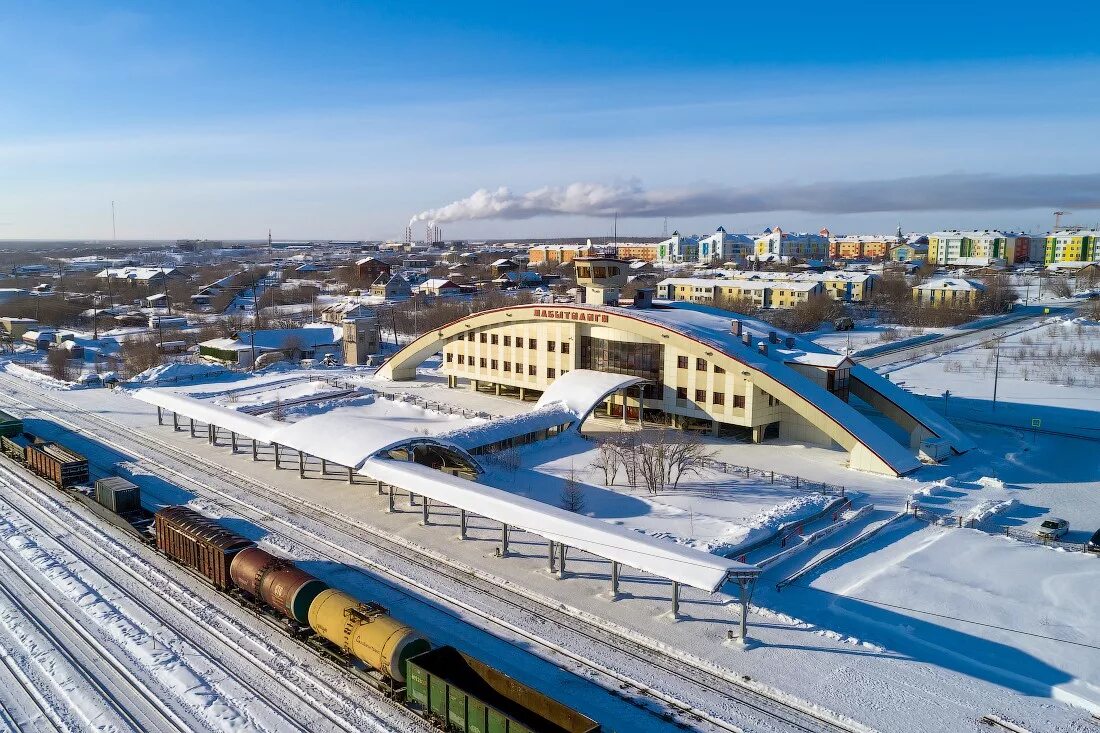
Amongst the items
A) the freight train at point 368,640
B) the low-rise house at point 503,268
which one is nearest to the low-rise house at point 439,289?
the low-rise house at point 503,268

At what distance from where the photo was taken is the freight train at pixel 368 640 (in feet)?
51.2

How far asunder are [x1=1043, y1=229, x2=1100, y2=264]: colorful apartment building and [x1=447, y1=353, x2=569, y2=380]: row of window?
166995 millimetres

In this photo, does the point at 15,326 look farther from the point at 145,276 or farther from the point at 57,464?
the point at 57,464

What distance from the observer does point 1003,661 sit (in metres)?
19.6

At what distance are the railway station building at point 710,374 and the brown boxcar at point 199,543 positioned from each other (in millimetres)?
22257

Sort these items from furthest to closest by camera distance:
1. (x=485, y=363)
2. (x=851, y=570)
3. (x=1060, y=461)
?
(x=485, y=363) < (x=1060, y=461) < (x=851, y=570)

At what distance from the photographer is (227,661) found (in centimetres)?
1977

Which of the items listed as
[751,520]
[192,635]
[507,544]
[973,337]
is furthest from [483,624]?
[973,337]

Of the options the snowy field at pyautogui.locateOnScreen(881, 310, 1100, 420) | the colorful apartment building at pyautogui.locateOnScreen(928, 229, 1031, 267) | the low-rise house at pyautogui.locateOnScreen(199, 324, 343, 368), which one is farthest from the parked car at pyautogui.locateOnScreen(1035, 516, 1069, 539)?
the colorful apartment building at pyautogui.locateOnScreen(928, 229, 1031, 267)

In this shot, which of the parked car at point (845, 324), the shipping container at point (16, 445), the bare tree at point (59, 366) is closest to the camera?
the shipping container at point (16, 445)

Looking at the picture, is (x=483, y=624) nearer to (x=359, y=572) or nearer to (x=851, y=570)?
(x=359, y=572)

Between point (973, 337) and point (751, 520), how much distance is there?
64035 millimetres

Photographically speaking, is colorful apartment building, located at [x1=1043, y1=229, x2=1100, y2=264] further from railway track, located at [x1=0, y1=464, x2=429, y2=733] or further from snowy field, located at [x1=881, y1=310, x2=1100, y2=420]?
railway track, located at [x1=0, y1=464, x2=429, y2=733]

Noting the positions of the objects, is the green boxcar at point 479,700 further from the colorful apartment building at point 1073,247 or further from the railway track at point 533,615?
the colorful apartment building at point 1073,247
